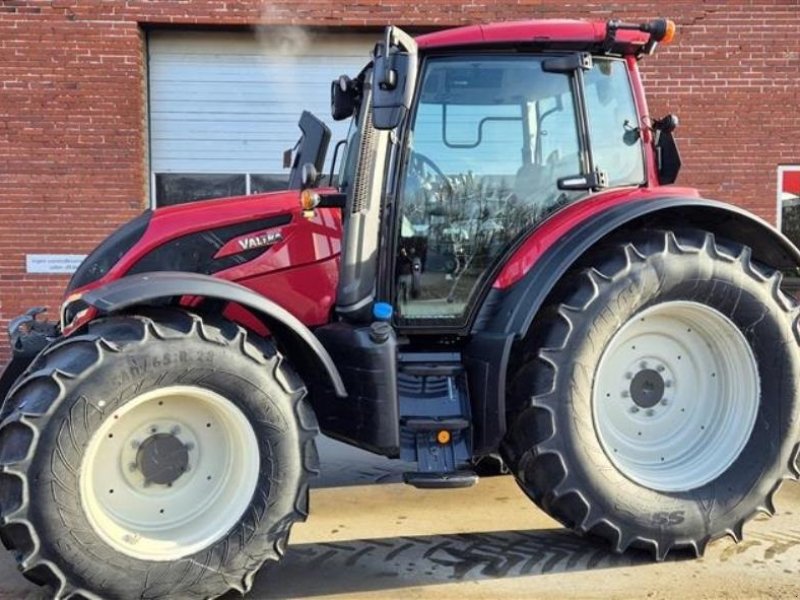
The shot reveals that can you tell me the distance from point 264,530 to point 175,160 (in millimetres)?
6234

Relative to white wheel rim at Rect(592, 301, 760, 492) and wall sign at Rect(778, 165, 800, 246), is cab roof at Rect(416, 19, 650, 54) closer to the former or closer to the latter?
white wheel rim at Rect(592, 301, 760, 492)

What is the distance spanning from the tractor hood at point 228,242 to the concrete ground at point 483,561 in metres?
1.26

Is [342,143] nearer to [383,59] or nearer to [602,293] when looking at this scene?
[383,59]

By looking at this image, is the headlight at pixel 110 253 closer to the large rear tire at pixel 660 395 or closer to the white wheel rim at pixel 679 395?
the large rear tire at pixel 660 395

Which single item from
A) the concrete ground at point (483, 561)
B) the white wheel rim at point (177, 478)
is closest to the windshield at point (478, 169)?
the white wheel rim at point (177, 478)

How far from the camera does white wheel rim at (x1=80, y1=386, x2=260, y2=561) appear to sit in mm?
2893

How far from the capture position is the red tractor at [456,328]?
9.69 feet

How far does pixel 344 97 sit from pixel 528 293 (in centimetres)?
135

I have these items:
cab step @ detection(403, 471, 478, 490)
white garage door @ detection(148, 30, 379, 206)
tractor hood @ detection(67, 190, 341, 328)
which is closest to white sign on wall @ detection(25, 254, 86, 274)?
white garage door @ detection(148, 30, 379, 206)

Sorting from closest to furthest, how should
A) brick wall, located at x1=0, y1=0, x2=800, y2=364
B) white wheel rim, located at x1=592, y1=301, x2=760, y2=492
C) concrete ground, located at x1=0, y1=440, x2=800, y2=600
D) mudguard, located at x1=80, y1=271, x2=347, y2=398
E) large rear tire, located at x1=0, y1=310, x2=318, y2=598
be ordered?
large rear tire, located at x1=0, y1=310, x2=318, y2=598
mudguard, located at x1=80, y1=271, x2=347, y2=398
concrete ground, located at x1=0, y1=440, x2=800, y2=600
white wheel rim, located at x1=592, y1=301, x2=760, y2=492
brick wall, located at x1=0, y1=0, x2=800, y2=364

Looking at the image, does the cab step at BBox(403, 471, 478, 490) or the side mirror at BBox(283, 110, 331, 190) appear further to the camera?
the side mirror at BBox(283, 110, 331, 190)

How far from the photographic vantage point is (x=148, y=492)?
9.87ft

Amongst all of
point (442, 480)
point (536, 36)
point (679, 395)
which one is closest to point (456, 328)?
point (442, 480)

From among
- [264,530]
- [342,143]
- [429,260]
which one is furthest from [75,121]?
[264,530]
